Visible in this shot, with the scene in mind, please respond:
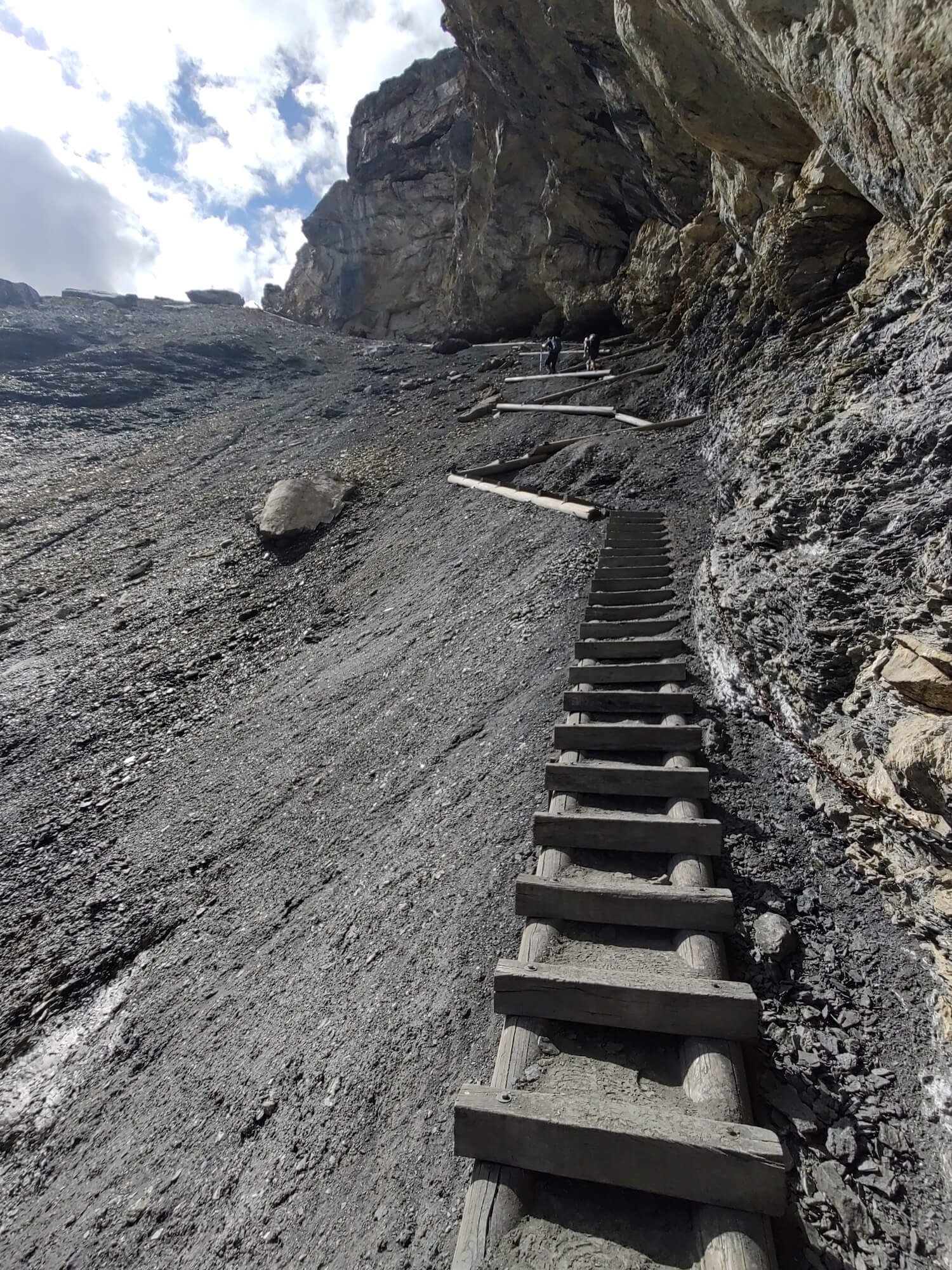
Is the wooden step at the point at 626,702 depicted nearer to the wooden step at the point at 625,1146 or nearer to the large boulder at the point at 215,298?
the wooden step at the point at 625,1146

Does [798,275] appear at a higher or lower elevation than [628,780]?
higher

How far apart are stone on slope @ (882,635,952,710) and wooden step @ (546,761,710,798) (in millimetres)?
1227

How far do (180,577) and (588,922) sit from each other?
12.3 metres

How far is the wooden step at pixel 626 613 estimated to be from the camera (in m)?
6.73

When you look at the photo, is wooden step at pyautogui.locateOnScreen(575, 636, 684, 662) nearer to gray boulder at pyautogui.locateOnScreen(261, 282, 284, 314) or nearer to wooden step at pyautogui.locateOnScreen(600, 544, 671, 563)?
wooden step at pyautogui.locateOnScreen(600, 544, 671, 563)

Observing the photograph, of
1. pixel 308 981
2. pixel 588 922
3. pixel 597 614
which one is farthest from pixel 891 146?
pixel 308 981

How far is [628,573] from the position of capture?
770 cm

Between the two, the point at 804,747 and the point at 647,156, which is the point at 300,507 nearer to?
the point at 804,747

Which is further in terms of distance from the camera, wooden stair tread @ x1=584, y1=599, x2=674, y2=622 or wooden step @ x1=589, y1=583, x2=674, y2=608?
wooden step @ x1=589, y1=583, x2=674, y2=608

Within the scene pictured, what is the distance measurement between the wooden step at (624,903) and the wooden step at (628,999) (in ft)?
1.03

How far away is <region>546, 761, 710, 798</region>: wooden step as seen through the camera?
4.12 m

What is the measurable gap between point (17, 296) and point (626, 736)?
2187 inches

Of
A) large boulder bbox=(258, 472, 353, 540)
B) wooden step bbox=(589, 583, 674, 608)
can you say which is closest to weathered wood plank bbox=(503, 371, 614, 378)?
large boulder bbox=(258, 472, 353, 540)

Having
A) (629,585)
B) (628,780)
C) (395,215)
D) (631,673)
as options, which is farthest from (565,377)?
(395,215)
